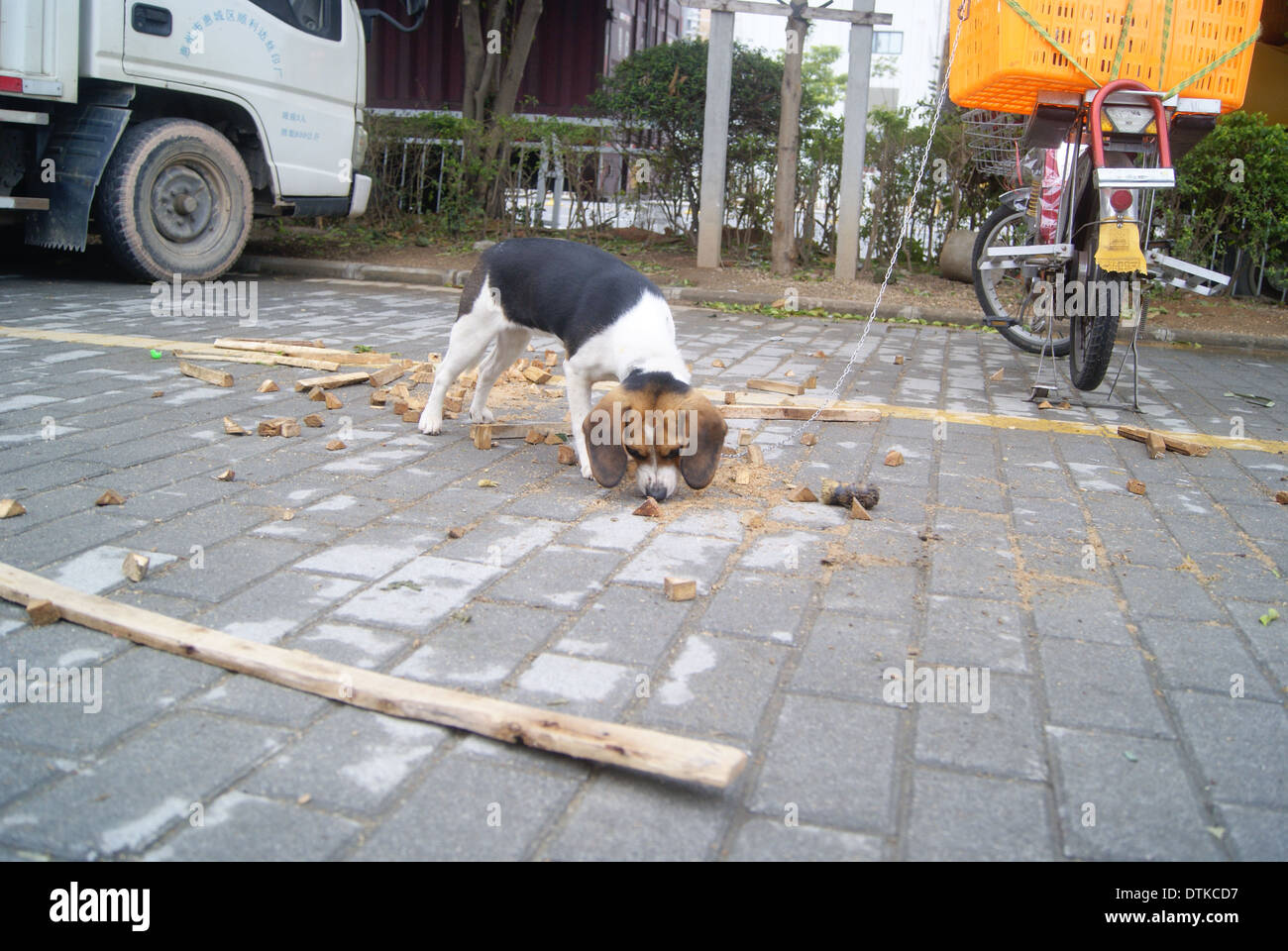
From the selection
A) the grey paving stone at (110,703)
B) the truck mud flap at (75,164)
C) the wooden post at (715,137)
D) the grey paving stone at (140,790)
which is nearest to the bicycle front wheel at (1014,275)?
the wooden post at (715,137)

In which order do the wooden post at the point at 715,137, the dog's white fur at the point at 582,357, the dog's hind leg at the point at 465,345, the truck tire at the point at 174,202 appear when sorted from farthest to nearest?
the wooden post at the point at 715,137
the truck tire at the point at 174,202
the dog's hind leg at the point at 465,345
the dog's white fur at the point at 582,357

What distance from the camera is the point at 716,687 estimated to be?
2691 millimetres

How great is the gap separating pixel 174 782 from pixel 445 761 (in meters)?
0.56

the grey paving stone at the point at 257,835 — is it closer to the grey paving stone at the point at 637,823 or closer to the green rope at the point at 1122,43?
the grey paving stone at the point at 637,823

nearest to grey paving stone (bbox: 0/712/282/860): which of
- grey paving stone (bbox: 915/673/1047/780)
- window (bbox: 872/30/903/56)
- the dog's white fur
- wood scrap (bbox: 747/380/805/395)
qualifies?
grey paving stone (bbox: 915/673/1047/780)

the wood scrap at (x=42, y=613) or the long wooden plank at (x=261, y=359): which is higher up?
the long wooden plank at (x=261, y=359)

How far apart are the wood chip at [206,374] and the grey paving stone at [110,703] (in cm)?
352

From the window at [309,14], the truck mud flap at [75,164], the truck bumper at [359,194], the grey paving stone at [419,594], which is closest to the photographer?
the grey paving stone at [419,594]

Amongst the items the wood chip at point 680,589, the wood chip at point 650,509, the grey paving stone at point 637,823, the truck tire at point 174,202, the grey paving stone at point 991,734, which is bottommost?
the grey paving stone at point 637,823

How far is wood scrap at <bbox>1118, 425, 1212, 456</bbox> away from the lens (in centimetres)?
526

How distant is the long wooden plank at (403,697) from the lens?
2.23 meters

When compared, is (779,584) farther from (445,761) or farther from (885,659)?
(445,761)
